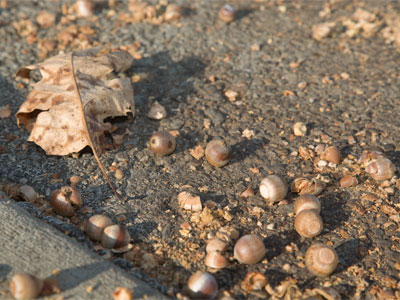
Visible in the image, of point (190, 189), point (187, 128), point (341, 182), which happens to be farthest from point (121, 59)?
point (341, 182)

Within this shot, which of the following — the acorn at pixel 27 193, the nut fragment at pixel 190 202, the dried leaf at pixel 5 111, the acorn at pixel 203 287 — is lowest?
the dried leaf at pixel 5 111

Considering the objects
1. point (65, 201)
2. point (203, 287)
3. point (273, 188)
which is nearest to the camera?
point (203, 287)

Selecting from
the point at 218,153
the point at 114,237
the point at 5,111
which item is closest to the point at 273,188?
the point at 218,153

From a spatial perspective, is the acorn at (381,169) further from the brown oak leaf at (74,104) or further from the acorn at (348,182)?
the brown oak leaf at (74,104)

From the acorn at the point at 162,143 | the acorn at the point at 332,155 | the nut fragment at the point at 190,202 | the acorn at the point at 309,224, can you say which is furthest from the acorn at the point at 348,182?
the acorn at the point at 162,143

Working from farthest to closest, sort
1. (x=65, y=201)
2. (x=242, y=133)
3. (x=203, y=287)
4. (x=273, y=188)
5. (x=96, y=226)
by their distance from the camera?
(x=242, y=133)
(x=273, y=188)
(x=65, y=201)
(x=96, y=226)
(x=203, y=287)

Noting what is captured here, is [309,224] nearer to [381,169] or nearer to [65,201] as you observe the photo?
[381,169]

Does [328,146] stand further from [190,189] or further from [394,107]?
[190,189]
